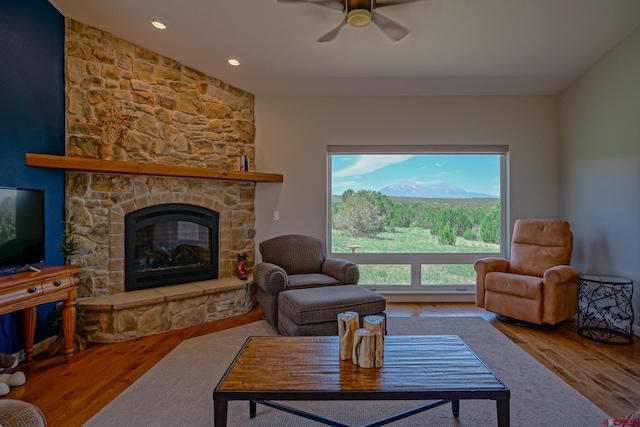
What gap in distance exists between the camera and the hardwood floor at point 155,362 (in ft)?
6.82

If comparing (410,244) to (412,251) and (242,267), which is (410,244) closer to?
(412,251)

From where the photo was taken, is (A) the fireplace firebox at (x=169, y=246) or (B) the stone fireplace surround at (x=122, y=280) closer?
(B) the stone fireplace surround at (x=122, y=280)

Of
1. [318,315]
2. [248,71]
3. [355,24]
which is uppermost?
[248,71]

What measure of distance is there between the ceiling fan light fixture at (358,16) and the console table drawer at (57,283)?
2959 millimetres

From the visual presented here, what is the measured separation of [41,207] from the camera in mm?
2658

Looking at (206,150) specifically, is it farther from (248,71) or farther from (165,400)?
(165,400)

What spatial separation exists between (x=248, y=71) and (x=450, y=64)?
7.66 feet

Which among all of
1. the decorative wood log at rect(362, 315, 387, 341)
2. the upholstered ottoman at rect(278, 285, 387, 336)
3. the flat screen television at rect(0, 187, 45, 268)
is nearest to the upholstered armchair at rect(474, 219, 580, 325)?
the upholstered ottoman at rect(278, 285, 387, 336)

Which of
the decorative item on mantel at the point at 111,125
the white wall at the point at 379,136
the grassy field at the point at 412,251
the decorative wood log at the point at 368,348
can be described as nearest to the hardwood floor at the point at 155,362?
the grassy field at the point at 412,251

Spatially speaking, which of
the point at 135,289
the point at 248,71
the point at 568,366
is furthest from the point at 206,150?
the point at 568,366

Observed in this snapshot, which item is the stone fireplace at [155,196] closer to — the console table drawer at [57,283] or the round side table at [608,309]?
the console table drawer at [57,283]

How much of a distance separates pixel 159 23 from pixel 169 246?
2.30m

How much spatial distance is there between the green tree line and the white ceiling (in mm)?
1458

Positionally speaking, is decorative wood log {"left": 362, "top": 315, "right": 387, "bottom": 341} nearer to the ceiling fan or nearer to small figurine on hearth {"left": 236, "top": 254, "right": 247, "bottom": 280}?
the ceiling fan
